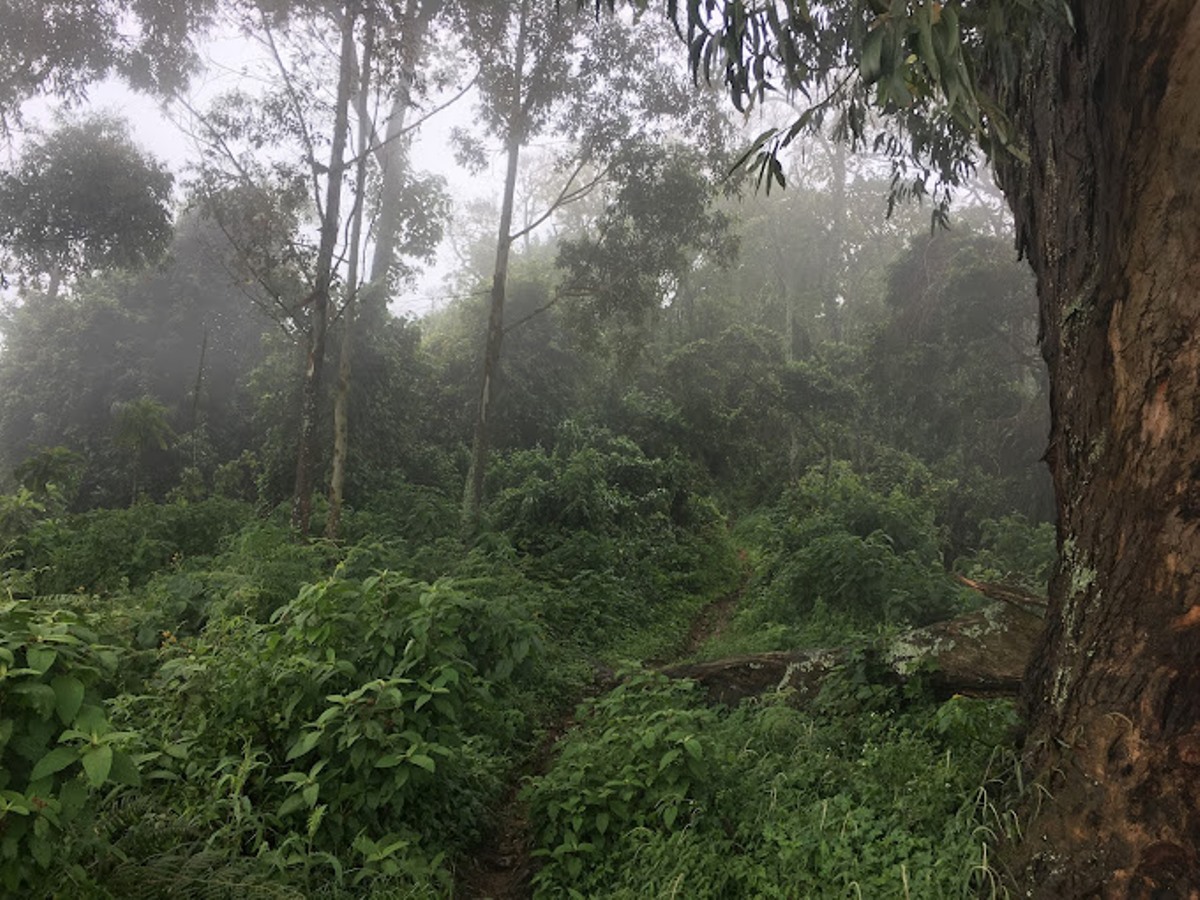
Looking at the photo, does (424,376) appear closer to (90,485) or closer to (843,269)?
(90,485)

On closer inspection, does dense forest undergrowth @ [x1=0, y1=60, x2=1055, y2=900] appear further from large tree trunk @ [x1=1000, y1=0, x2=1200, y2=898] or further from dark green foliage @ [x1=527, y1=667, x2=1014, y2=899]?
large tree trunk @ [x1=1000, y1=0, x2=1200, y2=898]

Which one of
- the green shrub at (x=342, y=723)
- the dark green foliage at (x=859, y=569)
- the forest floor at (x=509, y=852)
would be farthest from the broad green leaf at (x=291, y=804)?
the dark green foliage at (x=859, y=569)

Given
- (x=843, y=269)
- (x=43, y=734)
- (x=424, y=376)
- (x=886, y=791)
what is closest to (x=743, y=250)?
(x=843, y=269)

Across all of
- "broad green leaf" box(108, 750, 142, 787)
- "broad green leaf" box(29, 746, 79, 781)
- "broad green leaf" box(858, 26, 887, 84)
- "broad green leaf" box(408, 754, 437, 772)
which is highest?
"broad green leaf" box(858, 26, 887, 84)

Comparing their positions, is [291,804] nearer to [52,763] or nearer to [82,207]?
[52,763]

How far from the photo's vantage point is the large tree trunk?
8.30 feet

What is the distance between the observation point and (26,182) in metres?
14.7

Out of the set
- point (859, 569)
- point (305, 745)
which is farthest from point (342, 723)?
point (859, 569)

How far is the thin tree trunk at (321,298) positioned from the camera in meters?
11.0

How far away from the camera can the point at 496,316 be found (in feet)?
42.0

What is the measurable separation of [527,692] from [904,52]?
5.11 meters

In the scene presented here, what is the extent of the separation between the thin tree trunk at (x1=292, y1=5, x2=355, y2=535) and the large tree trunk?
952 centimetres

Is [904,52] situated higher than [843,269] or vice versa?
[843,269]

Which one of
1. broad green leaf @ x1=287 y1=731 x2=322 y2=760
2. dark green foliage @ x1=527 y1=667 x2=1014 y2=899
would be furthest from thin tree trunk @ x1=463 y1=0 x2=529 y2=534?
broad green leaf @ x1=287 y1=731 x2=322 y2=760
